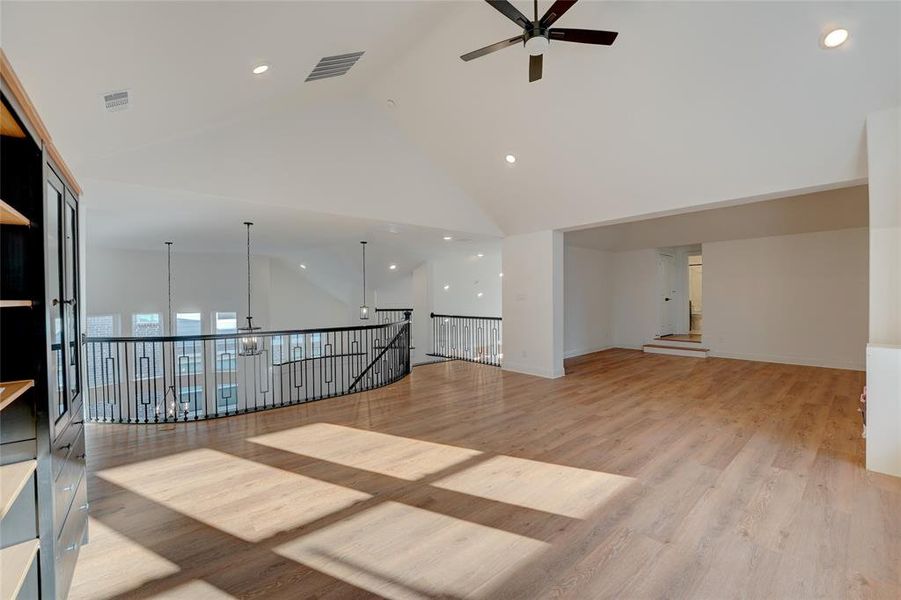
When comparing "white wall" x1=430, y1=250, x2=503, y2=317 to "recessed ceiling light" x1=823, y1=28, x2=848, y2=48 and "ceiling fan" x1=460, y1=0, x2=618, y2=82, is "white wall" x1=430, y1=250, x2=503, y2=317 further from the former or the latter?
"recessed ceiling light" x1=823, y1=28, x2=848, y2=48

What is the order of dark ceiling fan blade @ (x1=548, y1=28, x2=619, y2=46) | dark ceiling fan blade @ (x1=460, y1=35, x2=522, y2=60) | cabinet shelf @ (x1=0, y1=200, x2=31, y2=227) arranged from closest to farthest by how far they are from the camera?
cabinet shelf @ (x1=0, y1=200, x2=31, y2=227), dark ceiling fan blade @ (x1=548, y1=28, x2=619, y2=46), dark ceiling fan blade @ (x1=460, y1=35, x2=522, y2=60)

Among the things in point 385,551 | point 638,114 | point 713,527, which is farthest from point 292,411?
point 638,114

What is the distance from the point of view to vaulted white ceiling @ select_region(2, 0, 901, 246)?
2430mm

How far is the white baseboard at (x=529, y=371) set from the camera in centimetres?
688

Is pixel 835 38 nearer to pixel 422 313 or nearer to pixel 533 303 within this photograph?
pixel 533 303

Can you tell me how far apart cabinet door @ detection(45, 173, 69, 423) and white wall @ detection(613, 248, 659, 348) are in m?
10.4

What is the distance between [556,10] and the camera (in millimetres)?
2799

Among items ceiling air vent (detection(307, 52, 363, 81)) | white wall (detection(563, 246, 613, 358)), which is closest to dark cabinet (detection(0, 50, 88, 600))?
ceiling air vent (detection(307, 52, 363, 81))

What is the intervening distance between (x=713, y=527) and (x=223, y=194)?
5.40 metres

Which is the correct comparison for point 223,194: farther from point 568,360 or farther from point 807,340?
point 807,340

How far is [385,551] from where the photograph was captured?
2295 mm

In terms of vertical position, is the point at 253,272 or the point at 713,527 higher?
the point at 253,272

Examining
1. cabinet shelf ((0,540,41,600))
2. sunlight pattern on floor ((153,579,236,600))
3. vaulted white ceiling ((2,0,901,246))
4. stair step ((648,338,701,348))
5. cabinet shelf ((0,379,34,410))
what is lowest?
sunlight pattern on floor ((153,579,236,600))

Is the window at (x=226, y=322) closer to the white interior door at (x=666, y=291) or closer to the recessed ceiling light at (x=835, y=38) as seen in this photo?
the white interior door at (x=666, y=291)
